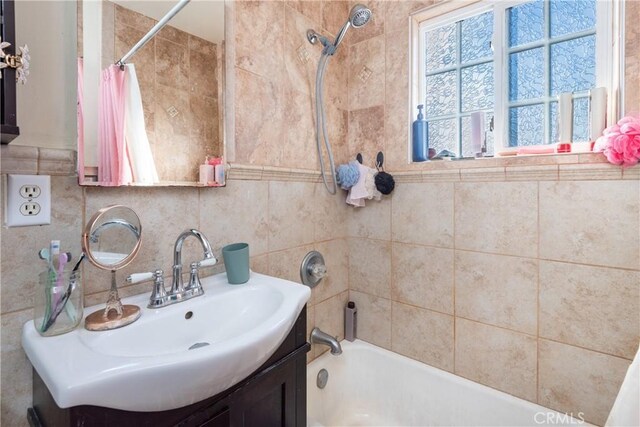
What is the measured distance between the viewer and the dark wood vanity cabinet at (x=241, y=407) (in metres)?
0.56

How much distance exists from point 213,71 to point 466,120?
1.21 m

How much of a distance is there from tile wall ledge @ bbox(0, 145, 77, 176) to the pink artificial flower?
1658 millimetres

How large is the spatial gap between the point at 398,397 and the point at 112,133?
1715mm

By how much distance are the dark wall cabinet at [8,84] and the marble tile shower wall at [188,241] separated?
18 centimetres

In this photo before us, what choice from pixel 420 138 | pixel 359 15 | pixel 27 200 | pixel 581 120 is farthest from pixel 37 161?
pixel 581 120

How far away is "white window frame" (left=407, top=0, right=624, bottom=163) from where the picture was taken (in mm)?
1169

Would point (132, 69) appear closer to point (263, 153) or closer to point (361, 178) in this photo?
point (263, 153)

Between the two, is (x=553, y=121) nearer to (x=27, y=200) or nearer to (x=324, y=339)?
(x=324, y=339)

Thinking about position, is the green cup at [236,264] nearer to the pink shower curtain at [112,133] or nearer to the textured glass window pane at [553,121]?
the pink shower curtain at [112,133]

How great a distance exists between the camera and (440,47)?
1.64 m

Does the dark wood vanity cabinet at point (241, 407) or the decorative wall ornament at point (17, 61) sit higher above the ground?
the decorative wall ornament at point (17, 61)

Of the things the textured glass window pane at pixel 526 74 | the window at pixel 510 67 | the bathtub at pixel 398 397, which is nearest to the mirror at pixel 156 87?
the window at pixel 510 67

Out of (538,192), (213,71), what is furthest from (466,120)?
(213,71)

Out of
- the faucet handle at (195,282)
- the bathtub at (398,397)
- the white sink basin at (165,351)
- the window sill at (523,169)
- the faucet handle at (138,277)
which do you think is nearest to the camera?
the white sink basin at (165,351)
